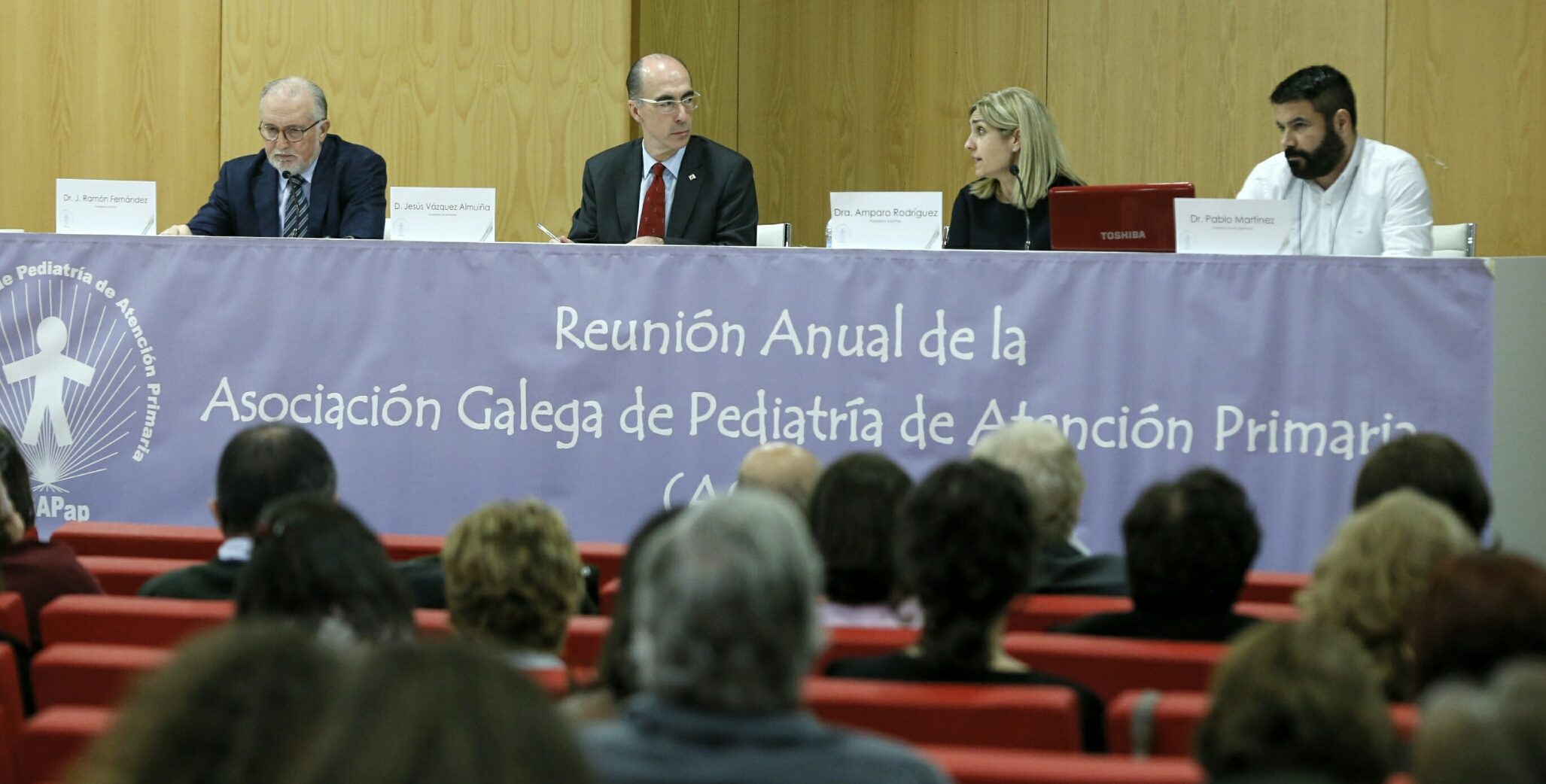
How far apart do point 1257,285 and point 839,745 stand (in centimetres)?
338

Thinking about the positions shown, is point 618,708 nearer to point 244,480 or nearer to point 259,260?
point 244,480

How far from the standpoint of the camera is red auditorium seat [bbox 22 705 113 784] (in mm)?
1921

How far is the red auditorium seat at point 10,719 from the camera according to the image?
2105 millimetres

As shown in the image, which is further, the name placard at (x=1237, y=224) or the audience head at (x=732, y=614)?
the name placard at (x=1237, y=224)

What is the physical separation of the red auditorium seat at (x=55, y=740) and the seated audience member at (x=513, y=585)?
0.50 m

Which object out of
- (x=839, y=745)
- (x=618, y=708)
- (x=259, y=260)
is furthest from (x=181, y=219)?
(x=839, y=745)

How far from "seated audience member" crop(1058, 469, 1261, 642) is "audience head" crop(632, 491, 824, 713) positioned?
1.20m

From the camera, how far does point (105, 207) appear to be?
511 cm

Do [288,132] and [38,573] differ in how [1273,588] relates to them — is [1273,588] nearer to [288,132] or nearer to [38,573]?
[38,573]

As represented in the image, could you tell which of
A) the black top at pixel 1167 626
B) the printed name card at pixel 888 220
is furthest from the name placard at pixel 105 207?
the black top at pixel 1167 626

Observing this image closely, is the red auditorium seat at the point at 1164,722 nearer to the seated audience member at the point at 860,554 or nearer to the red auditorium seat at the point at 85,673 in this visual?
the seated audience member at the point at 860,554

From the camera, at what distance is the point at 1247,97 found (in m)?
7.79

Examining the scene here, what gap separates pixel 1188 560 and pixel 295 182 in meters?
3.96

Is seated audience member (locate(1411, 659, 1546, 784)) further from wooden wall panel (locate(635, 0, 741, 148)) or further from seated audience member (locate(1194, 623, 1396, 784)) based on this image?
wooden wall panel (locate(635, 0, 741, 148))
